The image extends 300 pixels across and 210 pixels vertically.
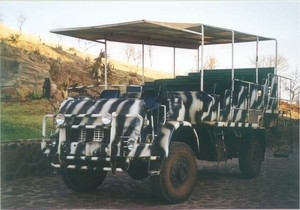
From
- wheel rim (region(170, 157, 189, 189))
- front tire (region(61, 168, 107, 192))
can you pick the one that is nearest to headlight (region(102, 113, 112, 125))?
wheel rim (region(170, 157, 189, 189))

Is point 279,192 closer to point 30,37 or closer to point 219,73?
point 219,73

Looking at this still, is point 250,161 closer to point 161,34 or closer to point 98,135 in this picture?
point 161,34

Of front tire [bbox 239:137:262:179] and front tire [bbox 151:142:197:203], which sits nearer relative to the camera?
front tire [bbox 151:142:197:203]

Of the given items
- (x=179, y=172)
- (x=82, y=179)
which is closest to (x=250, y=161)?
(x=179, y=172)

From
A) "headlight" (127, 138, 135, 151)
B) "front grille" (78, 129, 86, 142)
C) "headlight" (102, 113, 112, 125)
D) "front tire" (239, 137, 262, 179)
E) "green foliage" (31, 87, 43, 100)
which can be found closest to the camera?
"headlight" (127, 138, 135, 151)

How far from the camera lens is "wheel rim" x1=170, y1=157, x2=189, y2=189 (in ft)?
21.5

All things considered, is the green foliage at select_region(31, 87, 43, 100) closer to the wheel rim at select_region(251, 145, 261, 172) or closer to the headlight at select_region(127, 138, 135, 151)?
the wheel rim at select_region(251, 145, 261, 172)

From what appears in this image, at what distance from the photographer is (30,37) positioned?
24.6 meters

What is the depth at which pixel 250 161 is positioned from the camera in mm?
9289

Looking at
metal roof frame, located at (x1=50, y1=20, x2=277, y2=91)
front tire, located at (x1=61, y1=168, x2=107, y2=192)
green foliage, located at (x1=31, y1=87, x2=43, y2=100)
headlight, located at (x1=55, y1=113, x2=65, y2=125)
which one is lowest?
front tire, located at (x1=61, y1=168, x2=107, y2=192)

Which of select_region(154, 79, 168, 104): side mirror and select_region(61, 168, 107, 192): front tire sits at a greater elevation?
select_region(154, 79, 168, 104): side mirror

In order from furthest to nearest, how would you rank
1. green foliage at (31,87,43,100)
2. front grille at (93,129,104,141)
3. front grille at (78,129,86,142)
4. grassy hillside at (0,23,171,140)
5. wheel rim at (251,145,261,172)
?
green foliage at (31,87,43,100)
grassy hillside at (0,23,171,140)
wheel rim at (251,145,261,172)
front grille at (78,129,86,142)
front grille at (93,129,104,141)

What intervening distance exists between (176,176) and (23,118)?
7.98 m

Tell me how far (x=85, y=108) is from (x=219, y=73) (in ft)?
14.2
